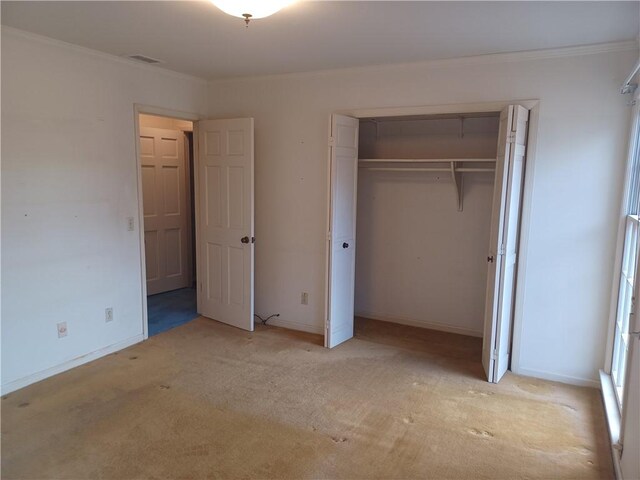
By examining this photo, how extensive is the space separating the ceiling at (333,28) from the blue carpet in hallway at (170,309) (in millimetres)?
2512

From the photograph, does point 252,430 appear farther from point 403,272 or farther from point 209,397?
point 403,272

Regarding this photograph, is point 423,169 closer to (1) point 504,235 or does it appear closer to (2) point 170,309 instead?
(1) point 504,235

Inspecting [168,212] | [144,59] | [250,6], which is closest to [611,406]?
[250,6]

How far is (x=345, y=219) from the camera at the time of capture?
4.07 meters

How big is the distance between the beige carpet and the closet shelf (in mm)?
1519

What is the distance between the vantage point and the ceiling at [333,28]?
2508 millimetres

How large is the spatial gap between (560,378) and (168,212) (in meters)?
4.60

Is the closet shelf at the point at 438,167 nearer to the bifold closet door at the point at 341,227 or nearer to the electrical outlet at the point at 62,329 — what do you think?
the bifold closet door at the point at 341,227

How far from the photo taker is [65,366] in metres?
3.48

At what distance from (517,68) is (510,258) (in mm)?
1412

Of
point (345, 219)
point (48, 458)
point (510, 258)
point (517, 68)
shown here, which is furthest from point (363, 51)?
point (48, 458)

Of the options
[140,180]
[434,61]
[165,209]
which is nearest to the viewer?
[434,61]

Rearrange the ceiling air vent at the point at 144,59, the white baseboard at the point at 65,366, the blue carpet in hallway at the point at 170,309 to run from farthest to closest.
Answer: the blue carpet in hallway at the point at 170,309 < the ceiling air vent at the point at 144,59 < the white baseboard at the point at 65,366

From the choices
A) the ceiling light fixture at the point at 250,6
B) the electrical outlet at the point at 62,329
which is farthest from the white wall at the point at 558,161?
the electrical outlet at the point at 62,329
